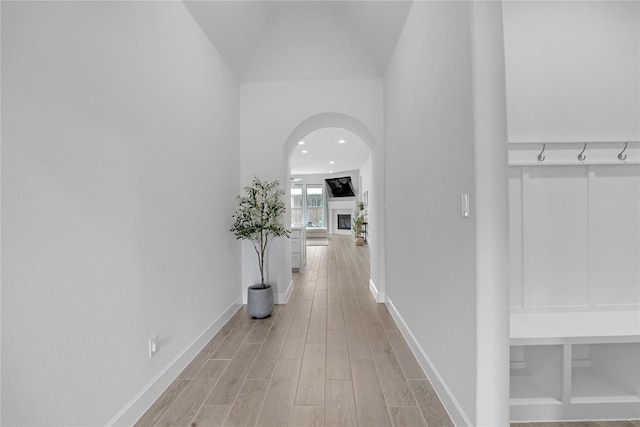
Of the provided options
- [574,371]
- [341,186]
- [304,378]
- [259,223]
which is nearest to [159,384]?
[304,378]

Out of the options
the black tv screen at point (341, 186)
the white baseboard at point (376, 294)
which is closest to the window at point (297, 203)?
the black tv screen at point (341, 186)

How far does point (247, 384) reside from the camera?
6.15 ft

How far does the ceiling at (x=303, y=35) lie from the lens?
2463 mm

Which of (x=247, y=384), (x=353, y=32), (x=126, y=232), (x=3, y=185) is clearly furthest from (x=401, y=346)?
(x=353, y=32)

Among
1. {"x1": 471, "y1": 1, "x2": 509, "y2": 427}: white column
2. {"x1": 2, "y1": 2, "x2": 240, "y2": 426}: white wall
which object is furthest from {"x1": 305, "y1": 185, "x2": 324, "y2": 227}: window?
{"x1": 471, "y1": 1, "x2": 509, "y2": 427}: white column

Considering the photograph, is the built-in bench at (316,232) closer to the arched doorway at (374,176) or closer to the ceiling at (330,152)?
the ceiling at (330,152)

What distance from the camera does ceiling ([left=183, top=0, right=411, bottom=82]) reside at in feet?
8.08

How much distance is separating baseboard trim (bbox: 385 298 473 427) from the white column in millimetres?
190

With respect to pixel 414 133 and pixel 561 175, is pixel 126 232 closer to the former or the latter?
pixel 414 133

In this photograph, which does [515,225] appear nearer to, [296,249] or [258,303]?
[258,303]

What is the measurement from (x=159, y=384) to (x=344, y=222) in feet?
36.0

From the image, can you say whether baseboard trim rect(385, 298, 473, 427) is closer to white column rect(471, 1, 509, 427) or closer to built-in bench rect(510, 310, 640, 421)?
white column rect(471, 1, 509, 427)

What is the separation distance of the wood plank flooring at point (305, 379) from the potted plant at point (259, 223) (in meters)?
0.20

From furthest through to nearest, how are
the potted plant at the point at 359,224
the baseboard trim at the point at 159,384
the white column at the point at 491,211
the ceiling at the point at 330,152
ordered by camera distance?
A: the potted plant at the point at 359,224 → the ceiling at the point at 330,152 → the baseboard trim at the point at 159,384 → the white column at the point at 491,211
